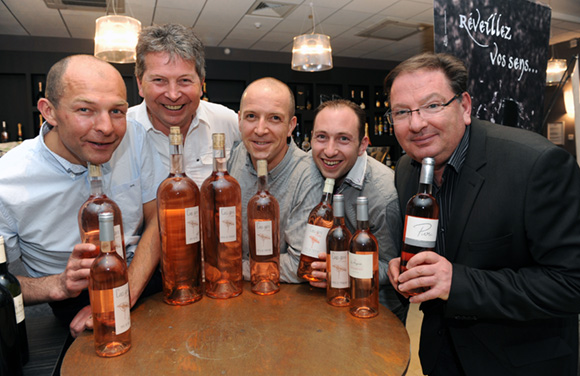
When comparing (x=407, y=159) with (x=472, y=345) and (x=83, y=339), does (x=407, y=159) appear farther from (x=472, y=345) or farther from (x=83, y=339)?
(x=83, y=339)

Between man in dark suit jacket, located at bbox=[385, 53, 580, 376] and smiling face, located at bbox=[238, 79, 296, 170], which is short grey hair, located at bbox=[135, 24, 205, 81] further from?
man in dark suit jacket, located at bbox=[385, 53, 580, 376]

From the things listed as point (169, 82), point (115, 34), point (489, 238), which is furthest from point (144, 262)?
point (115, 34)

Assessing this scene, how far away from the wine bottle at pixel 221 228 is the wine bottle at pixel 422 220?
20.4 inches

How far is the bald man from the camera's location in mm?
1309

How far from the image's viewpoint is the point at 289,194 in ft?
5.09

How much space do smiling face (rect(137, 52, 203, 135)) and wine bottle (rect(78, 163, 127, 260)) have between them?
73 centimetres

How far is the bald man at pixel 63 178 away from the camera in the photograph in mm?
1309

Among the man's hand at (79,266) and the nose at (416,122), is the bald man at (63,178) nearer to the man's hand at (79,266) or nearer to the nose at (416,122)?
the man's hand at (79,266)

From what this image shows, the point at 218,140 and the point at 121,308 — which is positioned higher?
the point at 218,140

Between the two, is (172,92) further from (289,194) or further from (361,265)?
(361,265)

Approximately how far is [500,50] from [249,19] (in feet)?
12.9

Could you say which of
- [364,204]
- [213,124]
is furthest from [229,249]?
[213,124]

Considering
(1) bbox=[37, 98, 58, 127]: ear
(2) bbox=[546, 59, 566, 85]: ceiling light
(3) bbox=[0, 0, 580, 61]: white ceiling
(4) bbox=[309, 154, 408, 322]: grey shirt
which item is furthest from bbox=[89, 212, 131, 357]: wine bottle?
(2) bbox=[546, 59, 566, 85]: ceiling light

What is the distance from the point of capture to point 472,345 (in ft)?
4.16
